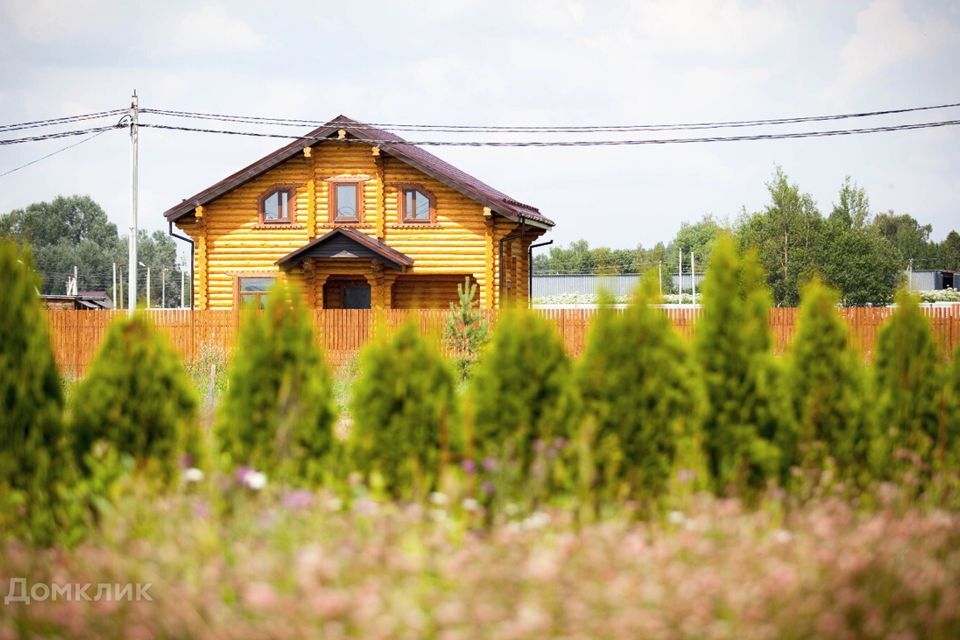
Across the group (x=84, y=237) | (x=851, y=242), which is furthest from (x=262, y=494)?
(x=84, y=237)

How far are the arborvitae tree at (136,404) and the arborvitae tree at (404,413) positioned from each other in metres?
1.02

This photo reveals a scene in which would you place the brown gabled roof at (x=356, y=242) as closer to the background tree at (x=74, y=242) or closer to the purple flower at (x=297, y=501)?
the purple flower at (x=297, y=501)

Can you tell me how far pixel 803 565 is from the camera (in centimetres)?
459

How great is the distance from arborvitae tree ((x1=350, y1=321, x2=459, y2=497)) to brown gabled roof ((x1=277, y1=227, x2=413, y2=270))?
20.7 metres

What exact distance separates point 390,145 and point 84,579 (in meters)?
22.8

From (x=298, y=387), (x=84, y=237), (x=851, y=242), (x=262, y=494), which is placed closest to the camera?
(x=262, y=494)

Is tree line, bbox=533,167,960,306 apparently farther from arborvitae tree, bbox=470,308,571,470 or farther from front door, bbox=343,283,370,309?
arborvitae tree, bbox=470,308,571,470

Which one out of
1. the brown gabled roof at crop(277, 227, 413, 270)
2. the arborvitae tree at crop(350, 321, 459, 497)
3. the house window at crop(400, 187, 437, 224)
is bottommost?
the arborvitae tree at crop(350, 321, 459, 497)

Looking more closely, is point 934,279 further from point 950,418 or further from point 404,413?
point 404,413

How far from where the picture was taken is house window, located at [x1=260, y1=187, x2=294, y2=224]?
28.0 meters

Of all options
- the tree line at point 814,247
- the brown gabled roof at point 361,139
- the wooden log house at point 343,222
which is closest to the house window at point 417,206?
the wooden log house at point 343,222

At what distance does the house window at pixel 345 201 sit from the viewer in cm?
2770

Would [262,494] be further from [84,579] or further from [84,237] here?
[84,237]

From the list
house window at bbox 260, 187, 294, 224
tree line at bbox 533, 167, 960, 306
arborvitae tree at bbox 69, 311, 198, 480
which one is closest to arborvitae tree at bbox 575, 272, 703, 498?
arborvitae tree at bbox 69, 311, 198, 480
